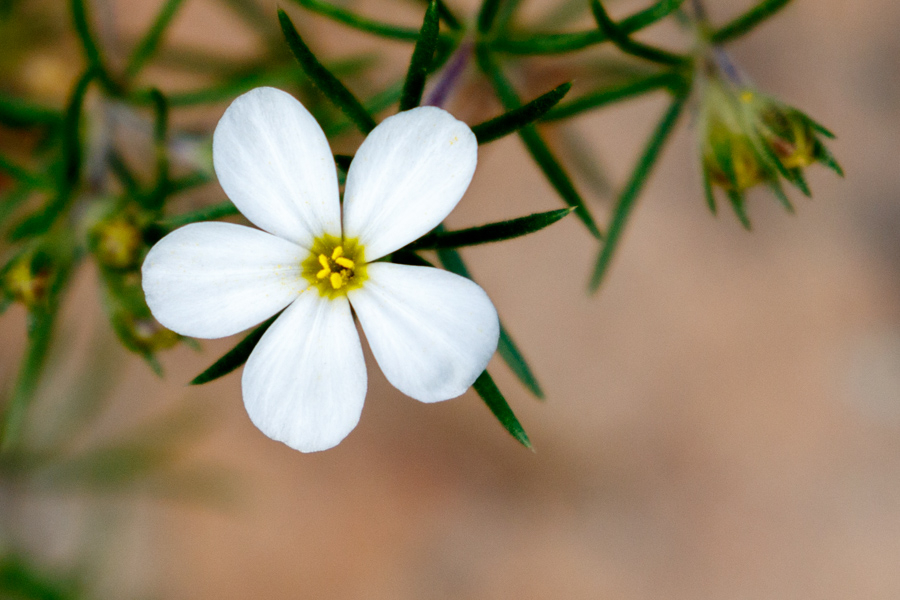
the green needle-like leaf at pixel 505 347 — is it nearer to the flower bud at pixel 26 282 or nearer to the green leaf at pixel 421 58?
the green leaf at pixel 421 58

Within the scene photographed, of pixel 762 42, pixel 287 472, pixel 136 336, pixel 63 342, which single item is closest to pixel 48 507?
pixel 63 342

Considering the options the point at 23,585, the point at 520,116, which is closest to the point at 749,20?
the point at 520,116

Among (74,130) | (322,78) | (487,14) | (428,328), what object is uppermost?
(74,130)

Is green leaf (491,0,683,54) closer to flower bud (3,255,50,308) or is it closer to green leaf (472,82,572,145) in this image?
green leaf (472,82,572,145)

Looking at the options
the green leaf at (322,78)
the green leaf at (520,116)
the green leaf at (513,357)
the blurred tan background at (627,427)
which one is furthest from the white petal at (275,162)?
the blurred tan background at (627,427)

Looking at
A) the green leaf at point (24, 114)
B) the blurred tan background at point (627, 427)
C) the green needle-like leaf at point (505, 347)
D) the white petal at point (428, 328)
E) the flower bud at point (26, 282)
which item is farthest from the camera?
the blurred tan background at point (627, 427)

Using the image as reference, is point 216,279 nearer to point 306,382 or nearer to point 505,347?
Answer: point 306,382

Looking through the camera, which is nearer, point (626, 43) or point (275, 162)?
point (275, 162)

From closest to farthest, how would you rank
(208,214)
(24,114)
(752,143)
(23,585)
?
1. (208,214)
2. (752,143)
3. (24,114)
4. (23,585)
